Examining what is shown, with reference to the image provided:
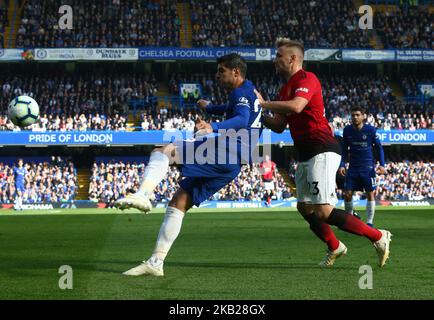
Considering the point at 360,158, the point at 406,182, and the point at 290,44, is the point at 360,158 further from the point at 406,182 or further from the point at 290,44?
the point at 406,182

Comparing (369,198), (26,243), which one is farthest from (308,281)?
(369,198)

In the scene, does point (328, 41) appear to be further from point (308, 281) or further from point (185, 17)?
point (308, 281)

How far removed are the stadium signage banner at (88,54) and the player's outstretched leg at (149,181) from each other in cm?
4246

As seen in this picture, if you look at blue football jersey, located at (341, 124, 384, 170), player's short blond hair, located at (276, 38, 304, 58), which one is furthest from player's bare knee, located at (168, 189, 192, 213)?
blue football jersey, located at (341, 124, 384, 170)

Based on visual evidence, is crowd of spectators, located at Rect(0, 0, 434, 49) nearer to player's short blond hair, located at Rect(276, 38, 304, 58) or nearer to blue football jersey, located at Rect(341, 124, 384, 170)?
blue football jersey, located at Rect(341, 124, 384, 170)

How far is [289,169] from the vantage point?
49.5 meters

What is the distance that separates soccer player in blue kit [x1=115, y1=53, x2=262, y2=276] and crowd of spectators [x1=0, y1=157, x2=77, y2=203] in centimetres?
3302

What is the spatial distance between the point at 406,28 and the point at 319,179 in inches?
1956

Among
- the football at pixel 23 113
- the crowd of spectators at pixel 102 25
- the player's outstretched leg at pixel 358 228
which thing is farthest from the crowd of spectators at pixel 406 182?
the player's outstretched leg at pixel 358 228

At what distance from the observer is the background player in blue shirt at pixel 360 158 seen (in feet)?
58.0

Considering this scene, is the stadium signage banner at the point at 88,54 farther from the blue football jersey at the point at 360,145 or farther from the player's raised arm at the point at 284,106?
the player's raised arm at the point at 284,106

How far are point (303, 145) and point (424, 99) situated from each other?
151 feet

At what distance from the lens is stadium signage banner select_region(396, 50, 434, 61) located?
53344 mm

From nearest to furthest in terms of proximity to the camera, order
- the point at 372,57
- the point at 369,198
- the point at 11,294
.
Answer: the point at 11,294 < the point at 369,198 < the point at 372,57
